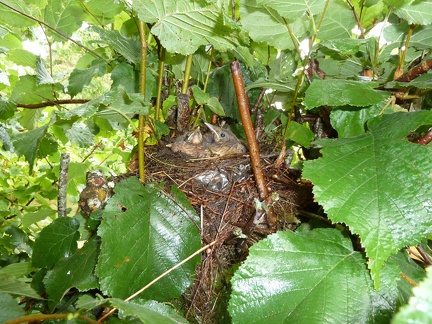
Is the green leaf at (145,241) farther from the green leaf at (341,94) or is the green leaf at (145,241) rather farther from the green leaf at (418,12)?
the green leaf at (418,12)

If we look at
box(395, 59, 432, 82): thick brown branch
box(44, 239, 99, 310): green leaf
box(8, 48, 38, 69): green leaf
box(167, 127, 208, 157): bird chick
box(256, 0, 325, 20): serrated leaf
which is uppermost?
box(8, 48, 38, 69): green leaf

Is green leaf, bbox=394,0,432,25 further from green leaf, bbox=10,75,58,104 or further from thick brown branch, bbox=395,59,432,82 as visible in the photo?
green leaf, bbox=10,75,58,104

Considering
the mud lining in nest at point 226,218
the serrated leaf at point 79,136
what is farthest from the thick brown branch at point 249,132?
the serrated leaf at point 79,136

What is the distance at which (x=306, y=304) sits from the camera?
0.54 meters

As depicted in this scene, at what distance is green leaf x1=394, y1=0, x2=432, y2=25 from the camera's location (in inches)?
26.6

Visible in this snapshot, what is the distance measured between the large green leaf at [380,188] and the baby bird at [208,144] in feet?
1.71

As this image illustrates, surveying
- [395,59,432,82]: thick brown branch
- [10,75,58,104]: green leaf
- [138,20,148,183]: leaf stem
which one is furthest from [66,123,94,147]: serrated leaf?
[395,59,432,82]: thick brown branch

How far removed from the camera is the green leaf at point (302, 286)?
54 centimetres

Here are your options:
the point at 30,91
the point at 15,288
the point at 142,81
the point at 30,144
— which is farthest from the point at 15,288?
the point at 30,91

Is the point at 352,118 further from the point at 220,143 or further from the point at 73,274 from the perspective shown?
the point at 73,274

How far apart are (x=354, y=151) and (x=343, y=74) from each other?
441 millimetres

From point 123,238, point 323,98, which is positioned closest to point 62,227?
point 123,238

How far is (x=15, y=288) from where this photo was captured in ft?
2.39

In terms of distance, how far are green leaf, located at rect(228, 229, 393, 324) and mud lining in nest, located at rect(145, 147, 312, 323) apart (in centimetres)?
21
